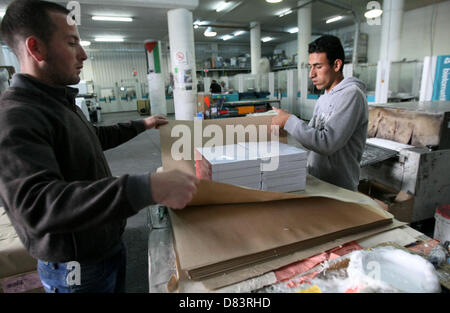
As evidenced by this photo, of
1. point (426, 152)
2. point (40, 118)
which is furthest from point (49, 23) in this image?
point (426, 152)

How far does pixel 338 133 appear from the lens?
1223 mm

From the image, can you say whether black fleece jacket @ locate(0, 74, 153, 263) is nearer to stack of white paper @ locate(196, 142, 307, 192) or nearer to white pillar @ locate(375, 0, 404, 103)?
stack of white paper @ locate(196, 142, 307, 192)

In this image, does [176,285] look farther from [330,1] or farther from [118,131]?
[330,1]

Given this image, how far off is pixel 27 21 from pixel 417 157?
8.73 ft

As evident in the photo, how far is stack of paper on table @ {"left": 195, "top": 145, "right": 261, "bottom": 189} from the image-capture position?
941 millimetres

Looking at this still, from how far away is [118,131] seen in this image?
1258 millimetres

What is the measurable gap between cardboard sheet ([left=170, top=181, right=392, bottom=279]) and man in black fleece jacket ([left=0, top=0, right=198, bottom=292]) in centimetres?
18

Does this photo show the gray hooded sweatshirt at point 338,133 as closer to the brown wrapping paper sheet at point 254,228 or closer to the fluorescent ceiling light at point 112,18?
the brown wrapping paper sheet at point 254,228

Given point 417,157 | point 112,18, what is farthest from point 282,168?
point 112,18

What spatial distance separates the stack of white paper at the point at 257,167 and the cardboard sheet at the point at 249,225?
0.10m

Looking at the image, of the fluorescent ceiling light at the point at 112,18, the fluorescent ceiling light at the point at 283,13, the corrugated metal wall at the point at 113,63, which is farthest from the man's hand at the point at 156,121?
the corrugated metal wall at the point at 113,63

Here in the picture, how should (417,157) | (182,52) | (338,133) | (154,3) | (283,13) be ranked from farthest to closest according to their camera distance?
1. (283,13)
2. (182,52)
3. (154,3)
4. (417,157)
5. (338,133)

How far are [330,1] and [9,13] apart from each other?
881 cm

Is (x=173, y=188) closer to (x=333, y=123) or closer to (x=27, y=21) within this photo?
(x=27, y=21)
